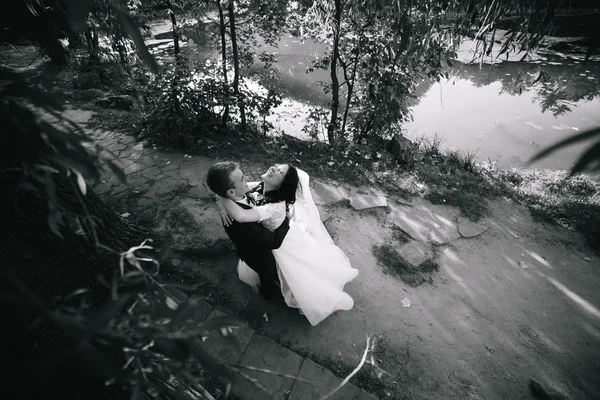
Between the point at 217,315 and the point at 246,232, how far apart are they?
85cm

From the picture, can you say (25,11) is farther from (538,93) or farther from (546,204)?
(538,93)

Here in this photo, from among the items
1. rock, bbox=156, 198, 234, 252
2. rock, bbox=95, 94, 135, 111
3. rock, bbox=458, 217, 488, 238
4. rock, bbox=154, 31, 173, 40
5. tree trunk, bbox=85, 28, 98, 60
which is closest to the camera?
tree trunk, bbox=85, 28, 98, 60

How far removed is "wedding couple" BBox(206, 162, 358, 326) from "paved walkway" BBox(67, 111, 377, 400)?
41cm

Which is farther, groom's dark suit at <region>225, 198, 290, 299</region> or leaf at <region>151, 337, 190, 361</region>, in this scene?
groom's dark suit at <region>225, 198, 290, 299</region>

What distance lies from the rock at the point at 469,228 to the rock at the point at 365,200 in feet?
3.37

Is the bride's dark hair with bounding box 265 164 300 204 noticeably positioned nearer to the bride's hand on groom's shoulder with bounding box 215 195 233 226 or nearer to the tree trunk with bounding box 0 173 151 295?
the bride's hand on groom's shoulder with bounding box 215 195 233 226

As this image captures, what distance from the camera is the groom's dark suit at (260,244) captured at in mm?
2076

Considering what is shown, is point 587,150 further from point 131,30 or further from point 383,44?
point 383,44

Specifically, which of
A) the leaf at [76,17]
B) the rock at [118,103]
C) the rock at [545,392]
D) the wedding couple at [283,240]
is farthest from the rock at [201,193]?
the rock at [118,103]

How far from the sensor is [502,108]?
9.38 m

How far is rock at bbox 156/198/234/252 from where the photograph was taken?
3090mm

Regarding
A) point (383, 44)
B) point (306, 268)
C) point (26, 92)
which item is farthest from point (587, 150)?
point (383, 44)

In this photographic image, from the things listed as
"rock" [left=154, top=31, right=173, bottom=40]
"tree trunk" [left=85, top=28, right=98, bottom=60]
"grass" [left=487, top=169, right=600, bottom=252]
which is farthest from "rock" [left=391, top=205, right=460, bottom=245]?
"rock" [left=154, top=31, right=173, bottom=40]

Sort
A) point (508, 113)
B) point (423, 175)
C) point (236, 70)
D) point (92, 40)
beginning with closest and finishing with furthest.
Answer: point (92, 40) → point (423, 175) → point (236, 70) → point (508, 113)
